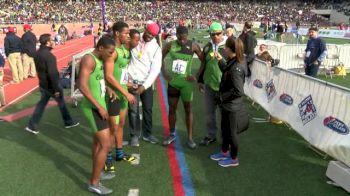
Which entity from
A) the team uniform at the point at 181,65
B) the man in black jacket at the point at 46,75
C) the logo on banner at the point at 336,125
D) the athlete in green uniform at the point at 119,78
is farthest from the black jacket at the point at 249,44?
the man in black jacket at the point at 46,75

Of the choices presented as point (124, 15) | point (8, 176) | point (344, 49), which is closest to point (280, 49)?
point (344, 49)

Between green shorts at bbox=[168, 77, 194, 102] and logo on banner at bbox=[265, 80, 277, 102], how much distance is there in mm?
2538

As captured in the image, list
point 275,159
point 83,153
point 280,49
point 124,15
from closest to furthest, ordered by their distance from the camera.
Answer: point 275,159, point 83,153, point 280,49, point 124,15

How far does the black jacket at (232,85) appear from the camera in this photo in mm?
4781

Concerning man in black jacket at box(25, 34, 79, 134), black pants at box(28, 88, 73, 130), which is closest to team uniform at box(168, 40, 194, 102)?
man in black jacket at box(25, 34, 79, 134)

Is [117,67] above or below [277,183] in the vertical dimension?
above

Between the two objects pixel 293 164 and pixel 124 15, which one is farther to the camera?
pixel 124 15

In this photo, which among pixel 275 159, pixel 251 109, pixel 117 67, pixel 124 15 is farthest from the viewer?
pixel 124 15

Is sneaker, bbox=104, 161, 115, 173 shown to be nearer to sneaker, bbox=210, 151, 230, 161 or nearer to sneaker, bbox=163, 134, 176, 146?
sneaker, bbox=163, 134, 176, 146

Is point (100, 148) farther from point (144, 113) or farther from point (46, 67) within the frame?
point (46, 67)

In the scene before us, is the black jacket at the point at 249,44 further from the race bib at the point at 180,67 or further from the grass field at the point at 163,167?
the race bib at the point at 180,67

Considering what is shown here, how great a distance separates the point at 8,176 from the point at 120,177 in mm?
1729

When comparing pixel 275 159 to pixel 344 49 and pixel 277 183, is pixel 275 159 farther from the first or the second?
pixel 344 49

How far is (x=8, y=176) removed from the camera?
5066mm
